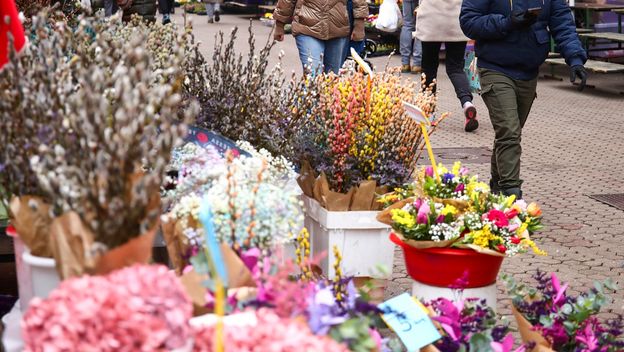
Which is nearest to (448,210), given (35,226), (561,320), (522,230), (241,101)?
(522,230)

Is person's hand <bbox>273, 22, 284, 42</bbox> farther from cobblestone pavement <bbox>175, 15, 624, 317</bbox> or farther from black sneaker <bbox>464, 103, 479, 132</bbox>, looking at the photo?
black sneaker <bbox>464, 103, 479, 132</bbox>

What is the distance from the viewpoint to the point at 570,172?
827 centimetres

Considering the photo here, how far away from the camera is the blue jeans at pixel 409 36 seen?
14.6 m

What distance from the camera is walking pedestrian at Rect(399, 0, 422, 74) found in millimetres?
14594

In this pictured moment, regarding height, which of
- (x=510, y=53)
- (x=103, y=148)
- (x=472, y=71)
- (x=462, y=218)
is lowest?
(x=472, y=71)

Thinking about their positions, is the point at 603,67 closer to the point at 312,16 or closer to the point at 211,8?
the point at 312,16

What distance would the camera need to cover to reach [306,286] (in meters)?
2.65

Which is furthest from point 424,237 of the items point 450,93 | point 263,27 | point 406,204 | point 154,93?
point 263,27

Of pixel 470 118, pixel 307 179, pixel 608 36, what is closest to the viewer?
pixel 307 179

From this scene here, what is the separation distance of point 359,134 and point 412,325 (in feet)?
4.65

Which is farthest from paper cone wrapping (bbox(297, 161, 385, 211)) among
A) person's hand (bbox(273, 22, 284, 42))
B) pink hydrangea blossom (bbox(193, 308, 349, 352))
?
person's hand (bbox(273, 22, 284, 42))

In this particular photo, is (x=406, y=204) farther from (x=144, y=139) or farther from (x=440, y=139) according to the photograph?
(x=440, y=139)

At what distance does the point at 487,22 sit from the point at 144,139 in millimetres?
4192

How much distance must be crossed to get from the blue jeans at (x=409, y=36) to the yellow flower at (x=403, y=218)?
10.8 metres
